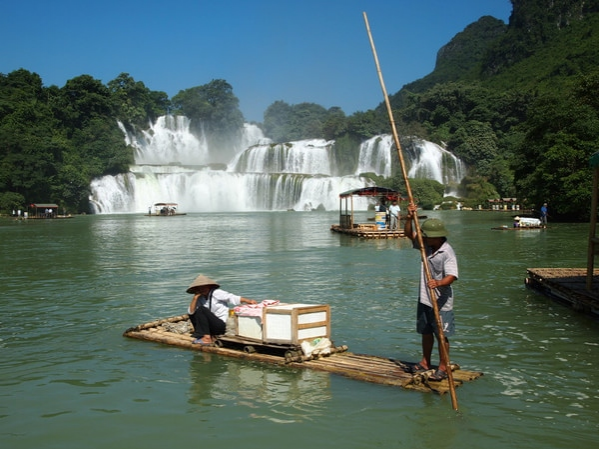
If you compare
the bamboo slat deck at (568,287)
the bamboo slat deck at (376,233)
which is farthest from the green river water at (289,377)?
the bamboo slat deck at (376,233)

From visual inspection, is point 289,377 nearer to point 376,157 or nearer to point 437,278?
point 437,278

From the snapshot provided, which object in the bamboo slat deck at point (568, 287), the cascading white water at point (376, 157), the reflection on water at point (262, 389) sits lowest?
the reflection on water at point (262, 389)

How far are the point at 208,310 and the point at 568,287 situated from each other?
6340 millimetres

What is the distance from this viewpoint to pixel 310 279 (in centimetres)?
1509

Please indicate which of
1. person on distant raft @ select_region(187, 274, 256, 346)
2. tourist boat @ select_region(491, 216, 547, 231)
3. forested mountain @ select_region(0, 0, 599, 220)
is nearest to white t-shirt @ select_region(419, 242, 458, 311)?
person on distant raft @ select_region(187, 274, 256, 346)

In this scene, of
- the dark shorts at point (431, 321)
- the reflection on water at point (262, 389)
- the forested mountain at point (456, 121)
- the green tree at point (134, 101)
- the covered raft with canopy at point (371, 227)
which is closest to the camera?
the reflection on water at point (262, 389)

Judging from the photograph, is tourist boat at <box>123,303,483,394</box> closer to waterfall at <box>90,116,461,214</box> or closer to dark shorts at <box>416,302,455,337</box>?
dark shorts at <box>416,302,455,337</box>

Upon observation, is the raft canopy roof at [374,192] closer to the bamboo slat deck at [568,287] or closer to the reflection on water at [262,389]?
the bamboo slat deck at [568,287]

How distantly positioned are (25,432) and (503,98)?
9712 centimetres

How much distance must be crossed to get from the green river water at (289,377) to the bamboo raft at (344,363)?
10cm

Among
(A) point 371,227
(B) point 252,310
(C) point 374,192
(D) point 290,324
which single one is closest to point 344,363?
(D) point 290,324

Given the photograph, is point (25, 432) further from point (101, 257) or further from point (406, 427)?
point (101, 257)

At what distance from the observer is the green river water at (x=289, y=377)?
5.64 m

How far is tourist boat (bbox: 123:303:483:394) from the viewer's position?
21.6 feet
